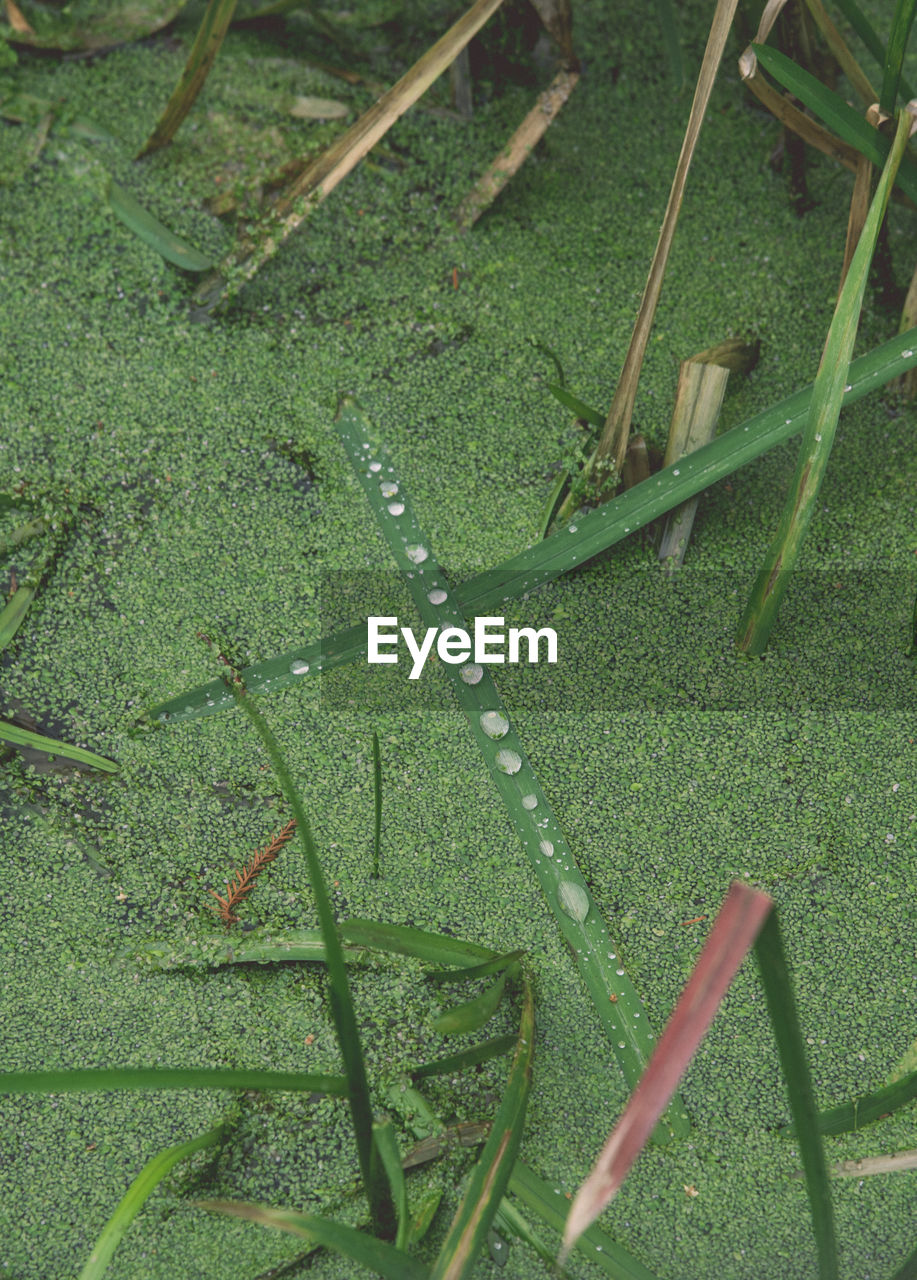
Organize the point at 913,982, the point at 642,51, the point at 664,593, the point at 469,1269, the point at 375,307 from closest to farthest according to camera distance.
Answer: the point at 469,1269, the point at 913,982, the point at 664,593, the point at 375,307, the point at 642,51

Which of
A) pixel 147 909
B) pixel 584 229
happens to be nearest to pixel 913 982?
pixel 147 909

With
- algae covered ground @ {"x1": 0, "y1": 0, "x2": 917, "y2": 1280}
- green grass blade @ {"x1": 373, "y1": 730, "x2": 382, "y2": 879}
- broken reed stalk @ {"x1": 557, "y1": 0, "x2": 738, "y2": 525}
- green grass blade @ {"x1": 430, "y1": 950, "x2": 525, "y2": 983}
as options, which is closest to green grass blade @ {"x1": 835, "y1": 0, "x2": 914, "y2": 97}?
broken reed stalk @ {"x1": 557, "y1": 0, "x2": 738, "y2": 525}

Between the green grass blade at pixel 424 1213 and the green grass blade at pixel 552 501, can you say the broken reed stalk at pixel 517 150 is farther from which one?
the green grass blade at pixel 424 1213

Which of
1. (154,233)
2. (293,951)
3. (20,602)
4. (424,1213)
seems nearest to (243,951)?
(293,951)

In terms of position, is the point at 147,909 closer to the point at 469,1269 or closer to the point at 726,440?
the point at 469,1269

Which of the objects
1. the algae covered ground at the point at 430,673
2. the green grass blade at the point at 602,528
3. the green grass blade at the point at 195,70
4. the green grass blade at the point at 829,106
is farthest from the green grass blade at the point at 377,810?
the green grass blade at the point at 195,70

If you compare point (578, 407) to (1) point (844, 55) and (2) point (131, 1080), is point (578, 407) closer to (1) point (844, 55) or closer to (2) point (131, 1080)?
(1) point (844, 55)
